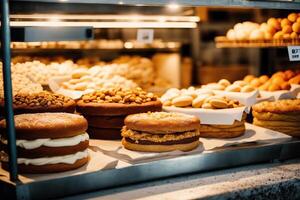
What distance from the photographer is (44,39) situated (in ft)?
6.54

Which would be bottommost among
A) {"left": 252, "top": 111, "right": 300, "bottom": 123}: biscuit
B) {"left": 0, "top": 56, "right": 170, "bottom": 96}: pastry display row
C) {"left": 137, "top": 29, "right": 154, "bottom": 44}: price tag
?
{"left": 252, "top": 111, "right": 300, "bottom": 123}: biscuit

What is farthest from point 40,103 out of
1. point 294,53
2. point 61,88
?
point 294,53

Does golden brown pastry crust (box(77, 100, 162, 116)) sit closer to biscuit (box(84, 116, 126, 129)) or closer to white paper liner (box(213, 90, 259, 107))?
biscuit (box(84, 116, 126, 129))

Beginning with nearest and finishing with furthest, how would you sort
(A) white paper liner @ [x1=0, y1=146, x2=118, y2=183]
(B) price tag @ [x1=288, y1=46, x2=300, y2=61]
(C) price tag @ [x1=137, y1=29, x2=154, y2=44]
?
(A) white paper liner @ [x1=0, y1=146, x2=118, y2=183], (B) price tag @ [x1=288, y1=46, x2=300, y2=61], (C) price tag @ [x1=137, y1=29, x2=154, y2=44]

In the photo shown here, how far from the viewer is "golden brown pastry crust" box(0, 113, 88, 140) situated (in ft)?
6.74

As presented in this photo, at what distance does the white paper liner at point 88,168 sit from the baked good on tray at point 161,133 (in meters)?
0.18

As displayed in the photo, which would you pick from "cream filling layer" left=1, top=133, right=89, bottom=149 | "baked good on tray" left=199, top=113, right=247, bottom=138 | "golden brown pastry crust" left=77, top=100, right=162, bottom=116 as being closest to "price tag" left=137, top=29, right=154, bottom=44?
"golden brown pastry crust" left=77, top=100, right=162, bottom=116

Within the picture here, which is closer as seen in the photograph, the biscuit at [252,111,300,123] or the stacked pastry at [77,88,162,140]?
the stacked pastry at [77,88,162,140]

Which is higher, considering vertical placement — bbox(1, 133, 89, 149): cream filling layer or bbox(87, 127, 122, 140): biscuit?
bbox(1, 133, 89, 149): cream filling layer

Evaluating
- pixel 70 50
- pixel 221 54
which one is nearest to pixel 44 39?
pixel 70 50

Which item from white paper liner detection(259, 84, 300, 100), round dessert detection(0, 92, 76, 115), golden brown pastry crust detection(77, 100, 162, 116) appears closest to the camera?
round dessert detection(0, 92, 76, 115)

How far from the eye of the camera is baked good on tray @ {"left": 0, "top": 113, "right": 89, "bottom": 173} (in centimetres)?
206

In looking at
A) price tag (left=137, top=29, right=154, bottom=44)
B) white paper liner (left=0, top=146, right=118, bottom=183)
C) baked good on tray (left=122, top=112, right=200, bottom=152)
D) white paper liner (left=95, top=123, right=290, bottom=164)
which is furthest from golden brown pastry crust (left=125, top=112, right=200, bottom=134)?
price tag (left=137, top=29, right=154, bottom=44)

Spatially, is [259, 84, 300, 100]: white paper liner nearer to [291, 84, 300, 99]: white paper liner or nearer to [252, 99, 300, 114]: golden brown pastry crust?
[291, 84, 300, 99]: white paper liner
